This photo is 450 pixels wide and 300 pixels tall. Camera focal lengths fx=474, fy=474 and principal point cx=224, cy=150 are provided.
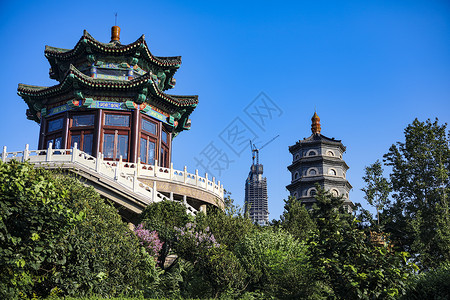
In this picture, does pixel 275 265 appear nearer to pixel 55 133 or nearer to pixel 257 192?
pixel 55 133

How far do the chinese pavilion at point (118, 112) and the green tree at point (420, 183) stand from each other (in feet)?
38.5

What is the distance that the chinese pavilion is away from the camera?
957 inches

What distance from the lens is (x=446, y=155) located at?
28.6m

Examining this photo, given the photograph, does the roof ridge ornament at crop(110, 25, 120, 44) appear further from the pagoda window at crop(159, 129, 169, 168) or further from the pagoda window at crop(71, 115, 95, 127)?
the pagoda window at crop(159, 129, 169, 168)

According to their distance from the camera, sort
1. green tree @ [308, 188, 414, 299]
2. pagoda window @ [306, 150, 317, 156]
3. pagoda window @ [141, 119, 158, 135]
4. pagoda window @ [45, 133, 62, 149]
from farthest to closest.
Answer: pagoda window @ [306, 150, 317, 156] → pagoda window @ [141, 119, 158, 135] → pagoda window @ [45, 133, 62, 149] → green tree @ [308, 188, 414, 299]

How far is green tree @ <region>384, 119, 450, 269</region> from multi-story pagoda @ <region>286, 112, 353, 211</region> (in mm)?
19564

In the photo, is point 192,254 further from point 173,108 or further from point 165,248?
point 173,108

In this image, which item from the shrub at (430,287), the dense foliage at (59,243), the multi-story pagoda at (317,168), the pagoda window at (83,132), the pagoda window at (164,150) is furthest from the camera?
the multi-story pagoda at (317,168)

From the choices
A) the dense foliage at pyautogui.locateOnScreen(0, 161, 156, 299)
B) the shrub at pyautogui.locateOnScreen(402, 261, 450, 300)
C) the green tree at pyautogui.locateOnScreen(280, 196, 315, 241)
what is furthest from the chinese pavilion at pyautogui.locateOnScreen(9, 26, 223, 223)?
the shrub at pyautogui.locateOnScreen(402, 261, 450, 300)

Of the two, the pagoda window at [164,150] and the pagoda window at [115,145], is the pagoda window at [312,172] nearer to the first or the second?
the pagoda window at [164,150]

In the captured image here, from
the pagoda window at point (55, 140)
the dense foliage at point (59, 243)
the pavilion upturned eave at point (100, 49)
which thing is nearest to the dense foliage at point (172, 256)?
the dense foliage at point (59, 243)

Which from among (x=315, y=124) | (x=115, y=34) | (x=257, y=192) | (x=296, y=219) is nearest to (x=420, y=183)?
(x=296, y=219)

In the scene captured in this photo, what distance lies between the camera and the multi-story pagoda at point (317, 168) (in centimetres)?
5006

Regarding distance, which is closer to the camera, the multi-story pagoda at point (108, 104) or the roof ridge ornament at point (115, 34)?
the multi-story pagoda at point (108, 104)
